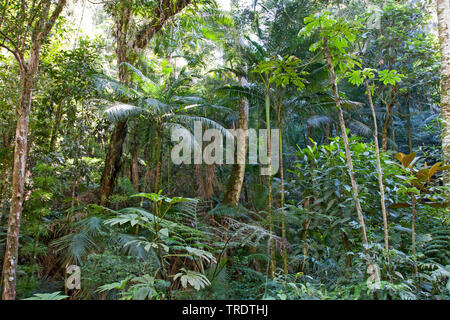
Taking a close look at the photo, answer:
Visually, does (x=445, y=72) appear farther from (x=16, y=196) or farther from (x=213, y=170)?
(x=16, y=196)

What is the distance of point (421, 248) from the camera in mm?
3406

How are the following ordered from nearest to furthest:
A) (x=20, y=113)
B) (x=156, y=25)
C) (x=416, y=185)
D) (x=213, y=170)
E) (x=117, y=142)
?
(x=416, y=185)
(x=20, y=113)
(x=117, y=142)
(x=156, y=25)
(x=213, y=170)

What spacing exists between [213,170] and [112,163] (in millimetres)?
2667

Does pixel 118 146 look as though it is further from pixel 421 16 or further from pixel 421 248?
pixel 421 16

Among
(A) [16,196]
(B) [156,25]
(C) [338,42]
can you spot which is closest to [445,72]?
(C) [338,42]

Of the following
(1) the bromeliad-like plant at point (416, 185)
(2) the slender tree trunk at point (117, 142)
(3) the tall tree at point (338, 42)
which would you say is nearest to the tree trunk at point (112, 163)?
(2) the slender tree trunk at point (117, 142)

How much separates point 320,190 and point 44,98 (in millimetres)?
5485

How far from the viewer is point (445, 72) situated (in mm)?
4105

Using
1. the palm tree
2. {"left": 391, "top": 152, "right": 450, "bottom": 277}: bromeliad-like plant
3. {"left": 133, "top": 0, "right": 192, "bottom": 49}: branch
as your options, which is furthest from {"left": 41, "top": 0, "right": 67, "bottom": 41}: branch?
{"left": 391, "top": 152, "right": 450, "bottom": 277}: bromeliad-like plant

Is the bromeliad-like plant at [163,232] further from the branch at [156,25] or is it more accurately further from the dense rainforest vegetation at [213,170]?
the branch at [156,25]

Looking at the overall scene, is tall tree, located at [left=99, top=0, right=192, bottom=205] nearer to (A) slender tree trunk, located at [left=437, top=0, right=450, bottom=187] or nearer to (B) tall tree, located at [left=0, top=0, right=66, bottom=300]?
(B) tall tree, located at [left=0, top=0, right=66, bottom=300]

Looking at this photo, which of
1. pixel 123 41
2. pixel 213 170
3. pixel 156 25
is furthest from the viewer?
pixel 213 170

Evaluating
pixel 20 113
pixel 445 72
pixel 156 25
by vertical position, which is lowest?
pixel 20 113
